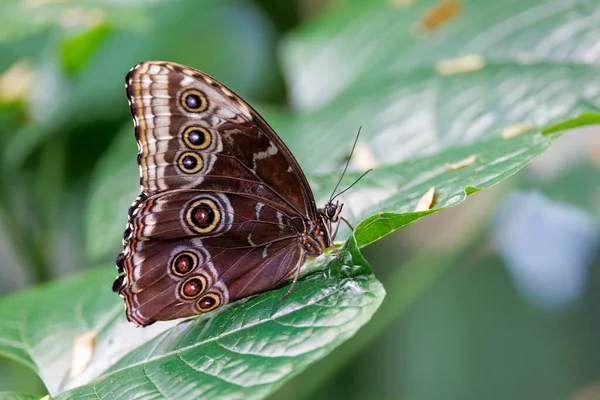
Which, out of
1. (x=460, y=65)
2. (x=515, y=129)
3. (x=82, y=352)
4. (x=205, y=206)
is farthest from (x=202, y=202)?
(x=460, y=65)

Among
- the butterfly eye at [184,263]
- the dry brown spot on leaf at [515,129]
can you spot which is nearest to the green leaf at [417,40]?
the dry brown spot on leaf at [515,129]

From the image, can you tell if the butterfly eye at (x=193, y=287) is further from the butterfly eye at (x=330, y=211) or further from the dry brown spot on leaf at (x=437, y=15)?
the dry brown spot on leaf at (x=437, y=15)

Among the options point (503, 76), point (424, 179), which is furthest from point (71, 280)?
point (503, 76)

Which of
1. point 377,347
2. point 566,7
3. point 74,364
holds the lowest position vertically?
point 377,347

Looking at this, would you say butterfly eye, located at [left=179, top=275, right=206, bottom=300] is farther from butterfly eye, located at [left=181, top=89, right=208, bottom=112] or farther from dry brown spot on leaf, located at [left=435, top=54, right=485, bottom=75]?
dry brown spot on leaf, located at [left=435, top=54, right=485, bottom=75]

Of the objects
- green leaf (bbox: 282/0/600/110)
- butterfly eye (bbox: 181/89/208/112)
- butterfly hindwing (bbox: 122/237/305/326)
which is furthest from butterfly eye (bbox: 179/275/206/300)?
green leaf (bbox: 282/0/600/110)

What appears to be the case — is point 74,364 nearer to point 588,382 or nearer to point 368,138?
point 368,138

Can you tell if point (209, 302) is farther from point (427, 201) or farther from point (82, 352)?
point (427, 201)
